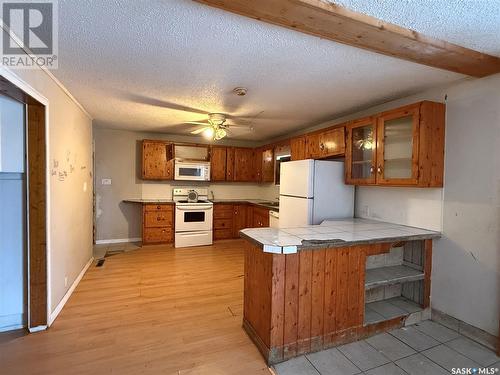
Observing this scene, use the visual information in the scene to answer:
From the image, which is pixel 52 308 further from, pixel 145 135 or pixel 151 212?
pixel 145 135

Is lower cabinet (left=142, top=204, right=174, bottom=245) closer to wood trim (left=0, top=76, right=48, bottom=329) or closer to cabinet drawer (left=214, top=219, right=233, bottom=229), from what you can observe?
cabinet drawer (left=214, top=219, right=233, bottom=229)

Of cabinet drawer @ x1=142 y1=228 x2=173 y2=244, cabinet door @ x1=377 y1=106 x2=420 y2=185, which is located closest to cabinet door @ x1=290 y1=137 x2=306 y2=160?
cabinet door @ x1=377 y1=106 x2=420 y2=185

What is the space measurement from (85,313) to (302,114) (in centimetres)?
359

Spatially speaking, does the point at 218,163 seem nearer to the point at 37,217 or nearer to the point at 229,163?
the point at 229,163

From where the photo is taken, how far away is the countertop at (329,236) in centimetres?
196

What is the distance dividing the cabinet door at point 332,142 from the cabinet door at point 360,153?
95 mm

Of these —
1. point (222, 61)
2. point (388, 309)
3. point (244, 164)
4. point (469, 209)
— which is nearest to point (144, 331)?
point (388, 309)

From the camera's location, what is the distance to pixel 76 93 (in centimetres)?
295

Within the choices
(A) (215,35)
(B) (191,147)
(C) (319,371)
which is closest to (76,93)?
(A) (215,35)

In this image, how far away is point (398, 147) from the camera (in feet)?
9.00

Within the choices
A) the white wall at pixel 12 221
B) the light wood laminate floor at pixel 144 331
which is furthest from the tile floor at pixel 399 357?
the white wall at pixel 12 221

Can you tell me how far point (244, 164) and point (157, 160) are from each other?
6.39 ft

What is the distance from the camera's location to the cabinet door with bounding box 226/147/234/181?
19.5ft

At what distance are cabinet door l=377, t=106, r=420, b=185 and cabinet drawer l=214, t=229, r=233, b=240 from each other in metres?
3.69
